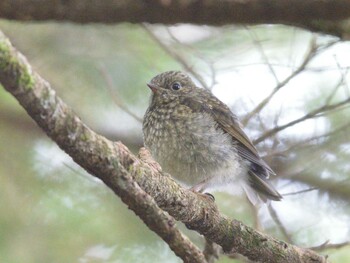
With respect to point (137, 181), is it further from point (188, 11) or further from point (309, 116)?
point (309, 116)

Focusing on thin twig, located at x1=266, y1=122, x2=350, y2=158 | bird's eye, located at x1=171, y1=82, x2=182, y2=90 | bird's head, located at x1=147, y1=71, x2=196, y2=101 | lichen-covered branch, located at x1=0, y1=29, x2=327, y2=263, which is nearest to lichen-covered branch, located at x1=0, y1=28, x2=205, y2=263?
lichen-covered branch, located at x1=0, y1=29, x2=327, y2=263

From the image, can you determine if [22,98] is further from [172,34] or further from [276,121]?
[172,34]

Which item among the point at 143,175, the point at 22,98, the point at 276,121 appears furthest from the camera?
the point at 276,121

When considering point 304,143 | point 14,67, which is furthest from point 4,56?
point 304,143

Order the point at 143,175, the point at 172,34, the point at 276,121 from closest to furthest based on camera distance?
the point at 143,175, the point at 276,121, the point at 172,34

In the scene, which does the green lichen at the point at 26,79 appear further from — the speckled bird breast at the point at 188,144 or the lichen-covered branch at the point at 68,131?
the speckled bird breast at the point at 188,144

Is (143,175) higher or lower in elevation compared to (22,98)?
lower

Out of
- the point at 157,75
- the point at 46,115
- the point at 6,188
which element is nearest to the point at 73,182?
the point at 6,188
